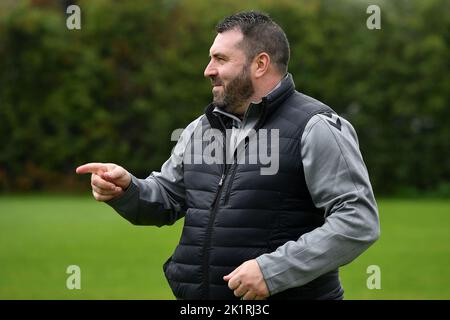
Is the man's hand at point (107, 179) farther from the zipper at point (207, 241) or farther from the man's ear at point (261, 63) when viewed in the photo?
the man's ear at point (261, 63)

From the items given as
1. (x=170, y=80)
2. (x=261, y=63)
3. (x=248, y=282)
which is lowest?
(x=248, y=282)

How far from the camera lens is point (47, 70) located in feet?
108

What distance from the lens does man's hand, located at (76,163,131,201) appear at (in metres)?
3.21

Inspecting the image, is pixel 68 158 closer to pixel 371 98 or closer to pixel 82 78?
pixel 82 78

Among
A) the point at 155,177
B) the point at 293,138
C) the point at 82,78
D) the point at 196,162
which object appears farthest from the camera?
the point at 82,78

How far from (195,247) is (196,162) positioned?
0.39 meters

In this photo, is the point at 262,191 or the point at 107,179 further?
the point at 107,179

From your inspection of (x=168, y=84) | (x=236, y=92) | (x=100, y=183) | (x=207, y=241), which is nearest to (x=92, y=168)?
(x=100, y=183)

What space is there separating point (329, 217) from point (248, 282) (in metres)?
0.40

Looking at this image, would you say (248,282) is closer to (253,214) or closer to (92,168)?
(253,214)

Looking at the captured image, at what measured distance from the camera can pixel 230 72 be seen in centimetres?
321

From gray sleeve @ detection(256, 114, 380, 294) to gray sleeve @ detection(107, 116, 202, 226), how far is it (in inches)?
28.7

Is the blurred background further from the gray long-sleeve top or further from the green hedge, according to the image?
the gray long-sleeve top
